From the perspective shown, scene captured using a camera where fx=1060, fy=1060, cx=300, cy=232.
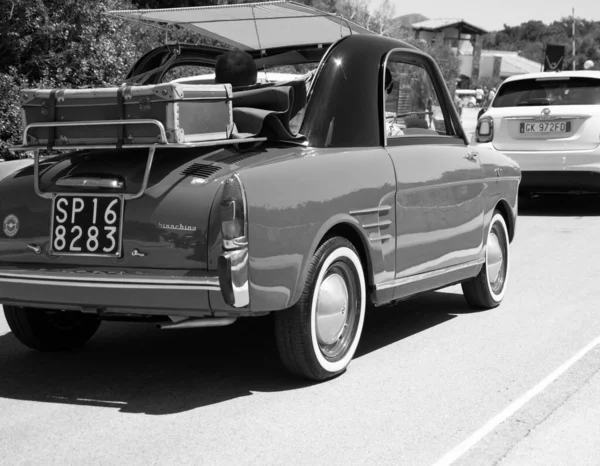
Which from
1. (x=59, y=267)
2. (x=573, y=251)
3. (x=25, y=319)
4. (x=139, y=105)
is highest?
(x=139, y=105)

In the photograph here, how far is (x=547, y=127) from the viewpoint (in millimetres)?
13375

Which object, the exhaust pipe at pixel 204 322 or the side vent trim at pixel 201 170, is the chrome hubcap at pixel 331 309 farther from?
the side vent trim at pixel 201 170

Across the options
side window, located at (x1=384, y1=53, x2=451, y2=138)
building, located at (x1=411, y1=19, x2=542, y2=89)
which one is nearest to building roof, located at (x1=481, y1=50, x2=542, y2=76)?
building, located at (x1=411, y1=19, x2=542, y2=89)

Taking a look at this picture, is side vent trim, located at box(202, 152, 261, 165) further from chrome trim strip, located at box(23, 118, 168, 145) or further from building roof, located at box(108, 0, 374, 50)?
building roof, located at box(108, 0, 374, 50)

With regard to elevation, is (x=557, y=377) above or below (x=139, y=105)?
below

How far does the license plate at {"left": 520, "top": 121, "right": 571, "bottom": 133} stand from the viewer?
13.3m

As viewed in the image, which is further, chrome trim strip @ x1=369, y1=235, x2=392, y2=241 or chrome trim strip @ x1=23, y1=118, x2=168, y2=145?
chrome trim strip @ x1=369, y1=235, x2=392, y2=241

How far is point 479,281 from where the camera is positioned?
737 cm

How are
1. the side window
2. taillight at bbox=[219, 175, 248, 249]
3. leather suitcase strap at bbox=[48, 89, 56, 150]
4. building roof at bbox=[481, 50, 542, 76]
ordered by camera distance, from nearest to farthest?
taillight at bbox=[219, 175, 248, 249] → leather suitcase strap at bbox=[48, 89, 56, 150] → the side window → building roof at bbox=[481, 50, 542, 76]

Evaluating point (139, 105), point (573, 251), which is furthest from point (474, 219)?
point (573, 251)

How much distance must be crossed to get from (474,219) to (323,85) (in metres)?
1.73

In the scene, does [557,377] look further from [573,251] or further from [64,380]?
[573,251]

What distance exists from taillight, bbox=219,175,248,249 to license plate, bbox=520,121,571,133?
9.32 metres

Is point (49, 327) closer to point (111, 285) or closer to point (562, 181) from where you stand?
point (111, 285)
